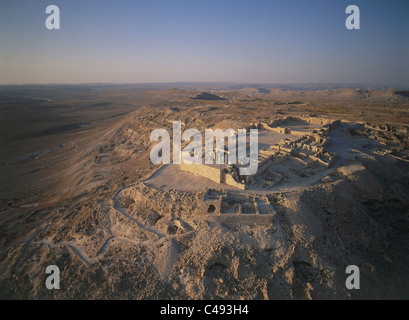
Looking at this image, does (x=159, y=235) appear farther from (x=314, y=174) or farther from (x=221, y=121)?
(x=221, y=121)

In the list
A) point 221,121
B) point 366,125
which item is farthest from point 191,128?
point 366,125

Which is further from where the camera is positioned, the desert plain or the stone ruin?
the stone ruin

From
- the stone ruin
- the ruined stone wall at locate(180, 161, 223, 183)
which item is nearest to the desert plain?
the stone ruin

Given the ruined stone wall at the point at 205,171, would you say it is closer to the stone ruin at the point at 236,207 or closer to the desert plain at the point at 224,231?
the desert plain at the point at 224,231

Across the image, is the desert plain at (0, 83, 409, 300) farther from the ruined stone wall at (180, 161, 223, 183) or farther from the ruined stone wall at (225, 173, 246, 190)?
the ruined stone wall at (180, 161, 223, 183)

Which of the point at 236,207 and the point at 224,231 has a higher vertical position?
the point at 236,207

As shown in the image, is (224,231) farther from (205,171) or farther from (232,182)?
(205,171)

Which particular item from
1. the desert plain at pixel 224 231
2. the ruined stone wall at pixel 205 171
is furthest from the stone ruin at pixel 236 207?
the ruined stone wall at pixel 205 171

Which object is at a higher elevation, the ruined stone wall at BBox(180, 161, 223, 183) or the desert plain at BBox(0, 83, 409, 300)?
the ruined stone wall at BBox(180, 161, 223, 183)

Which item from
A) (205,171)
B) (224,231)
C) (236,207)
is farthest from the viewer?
(205,171)

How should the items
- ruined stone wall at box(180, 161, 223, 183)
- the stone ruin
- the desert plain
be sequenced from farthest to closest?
1. ruined stone wall at box(180, 161, 223, 183)
2. the stone ruin
3. the desert plain

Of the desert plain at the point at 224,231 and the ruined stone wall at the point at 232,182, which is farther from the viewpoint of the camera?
the ruined stone wall at the point at 232,182

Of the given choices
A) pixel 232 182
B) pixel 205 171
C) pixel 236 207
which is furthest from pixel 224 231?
pixel 205 171
